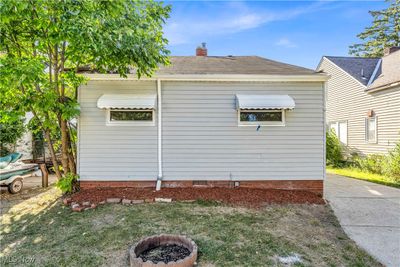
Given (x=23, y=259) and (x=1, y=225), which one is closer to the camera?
(x=23, y=259)

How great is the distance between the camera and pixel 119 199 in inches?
258

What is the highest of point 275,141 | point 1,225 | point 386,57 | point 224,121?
point 386,57

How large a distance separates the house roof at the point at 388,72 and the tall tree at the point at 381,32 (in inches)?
590

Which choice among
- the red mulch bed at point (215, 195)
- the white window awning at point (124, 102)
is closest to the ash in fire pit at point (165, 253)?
the red mulch bed at point (215, 195)

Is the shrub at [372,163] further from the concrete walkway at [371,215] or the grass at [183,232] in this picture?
the grass at [183,232]

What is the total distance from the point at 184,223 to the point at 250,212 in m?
1.71

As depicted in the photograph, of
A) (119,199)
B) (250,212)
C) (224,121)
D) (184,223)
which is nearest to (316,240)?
(250,212)

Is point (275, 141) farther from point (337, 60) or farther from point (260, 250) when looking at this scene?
point (337, 60)

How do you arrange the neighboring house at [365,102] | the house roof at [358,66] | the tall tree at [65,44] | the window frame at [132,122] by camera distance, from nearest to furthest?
1. the tall tree at [65,44]
2. the window frame at [132,122]
3. the neighboring house at [365,102]
4. the house roof at [358,66]

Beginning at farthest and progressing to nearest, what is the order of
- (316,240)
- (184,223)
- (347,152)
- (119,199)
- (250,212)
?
1. (347,152)
2. (119,199)
3. (250,212)
4. (184,223)
5. (316,240)

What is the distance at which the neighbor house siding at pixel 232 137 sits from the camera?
24.6 feet

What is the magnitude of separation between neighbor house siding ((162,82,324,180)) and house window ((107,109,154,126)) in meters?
0.50

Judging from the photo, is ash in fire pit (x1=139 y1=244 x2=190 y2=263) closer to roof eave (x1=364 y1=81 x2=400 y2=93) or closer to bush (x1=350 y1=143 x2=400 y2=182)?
bush (x1=350 y1=143 x2=400 y2=182)

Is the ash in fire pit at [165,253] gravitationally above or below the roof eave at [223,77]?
below
